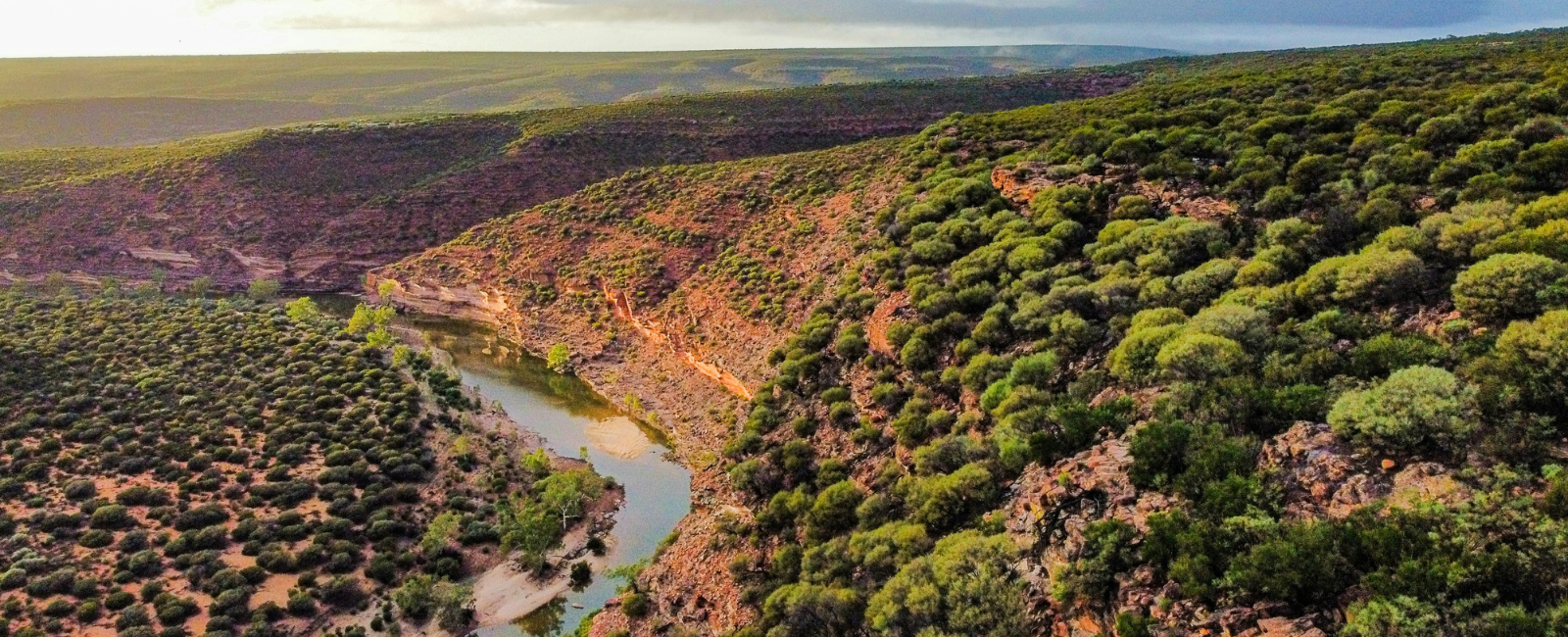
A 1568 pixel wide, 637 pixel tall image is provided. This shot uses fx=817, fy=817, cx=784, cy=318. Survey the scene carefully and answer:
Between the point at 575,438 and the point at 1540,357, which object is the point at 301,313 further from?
the point at 1540,357

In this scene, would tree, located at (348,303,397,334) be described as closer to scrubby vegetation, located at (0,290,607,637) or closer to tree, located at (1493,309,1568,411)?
scrubby vegetation, located at (0,290,607,637)

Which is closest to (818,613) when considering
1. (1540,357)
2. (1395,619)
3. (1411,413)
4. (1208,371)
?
(1208,371)

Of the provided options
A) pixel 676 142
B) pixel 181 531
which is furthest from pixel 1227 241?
pixel 676 142

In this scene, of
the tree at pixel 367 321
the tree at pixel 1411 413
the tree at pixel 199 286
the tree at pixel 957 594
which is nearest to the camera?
the tree at pixel 1411 413

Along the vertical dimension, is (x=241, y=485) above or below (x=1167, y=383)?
below

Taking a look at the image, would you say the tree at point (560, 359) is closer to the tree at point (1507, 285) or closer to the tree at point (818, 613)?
the tree at point (818, 613)

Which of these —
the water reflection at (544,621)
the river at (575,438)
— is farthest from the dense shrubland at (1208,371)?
the water reflection at (544,621)
